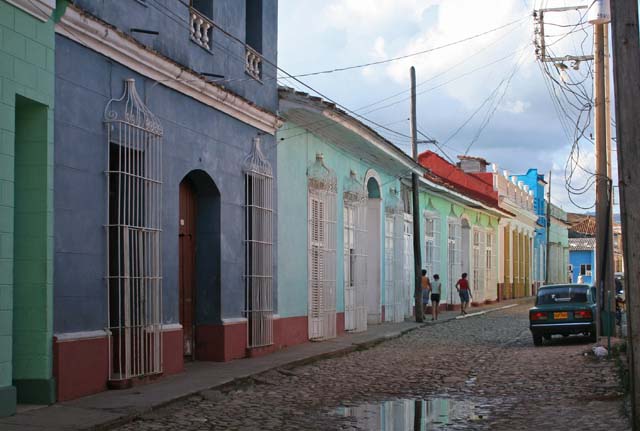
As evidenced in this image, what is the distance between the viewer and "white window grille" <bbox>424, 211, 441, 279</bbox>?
109ft

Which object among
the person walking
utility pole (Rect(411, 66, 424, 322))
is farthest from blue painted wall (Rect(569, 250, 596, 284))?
utility pole (Rect(411, 66, 424, 322))

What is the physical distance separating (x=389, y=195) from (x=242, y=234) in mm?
11505

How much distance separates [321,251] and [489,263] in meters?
26.2

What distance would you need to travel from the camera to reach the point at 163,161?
1284 cm

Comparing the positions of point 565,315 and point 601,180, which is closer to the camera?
point 601,180

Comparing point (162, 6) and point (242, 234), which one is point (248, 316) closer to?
point (242, 234)

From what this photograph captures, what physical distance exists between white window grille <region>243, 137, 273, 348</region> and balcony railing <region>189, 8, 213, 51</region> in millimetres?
2408

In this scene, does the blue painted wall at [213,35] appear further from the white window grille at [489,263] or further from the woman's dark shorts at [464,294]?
the white window grille at [489,263]

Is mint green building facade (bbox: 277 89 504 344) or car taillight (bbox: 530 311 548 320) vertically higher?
mint green building facade (bbox: 277 89 504 344)

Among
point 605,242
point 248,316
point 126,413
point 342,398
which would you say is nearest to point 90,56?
point 126,413

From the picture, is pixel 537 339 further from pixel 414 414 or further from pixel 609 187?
pixel 414 414

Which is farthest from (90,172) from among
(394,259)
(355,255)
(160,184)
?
(394,259)

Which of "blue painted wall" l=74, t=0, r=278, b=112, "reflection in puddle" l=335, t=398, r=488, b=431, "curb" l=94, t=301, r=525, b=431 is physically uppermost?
"blue painted wall" l=74, t=0, r=278, b=112

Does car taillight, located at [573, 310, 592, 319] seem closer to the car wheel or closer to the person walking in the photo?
the car wheel
